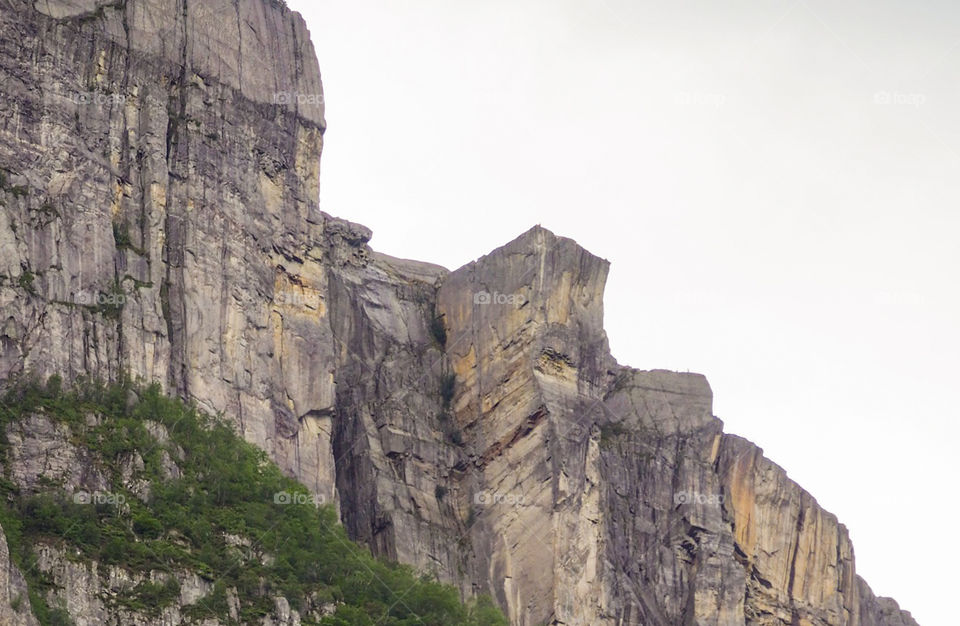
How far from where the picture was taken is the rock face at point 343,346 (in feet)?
452

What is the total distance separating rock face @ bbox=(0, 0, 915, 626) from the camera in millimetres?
137625

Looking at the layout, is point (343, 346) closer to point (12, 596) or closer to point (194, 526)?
point (194, 526)

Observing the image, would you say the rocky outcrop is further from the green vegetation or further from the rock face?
the rock face

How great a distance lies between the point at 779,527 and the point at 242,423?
41299 mm

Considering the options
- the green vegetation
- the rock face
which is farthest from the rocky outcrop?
the rock face

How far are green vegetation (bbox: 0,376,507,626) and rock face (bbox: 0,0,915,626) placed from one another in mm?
2172

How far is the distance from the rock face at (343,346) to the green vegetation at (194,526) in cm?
217

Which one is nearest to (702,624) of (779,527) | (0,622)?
(779,527)

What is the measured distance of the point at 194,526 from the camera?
126 m

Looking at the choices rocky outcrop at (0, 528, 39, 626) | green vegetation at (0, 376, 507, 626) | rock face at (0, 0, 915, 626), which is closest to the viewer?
rocky outcrop at (0, 528, 39, 626)

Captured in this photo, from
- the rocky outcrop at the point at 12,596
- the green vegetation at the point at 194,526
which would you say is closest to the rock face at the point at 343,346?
Result: the green vegetation at the point at 194,526

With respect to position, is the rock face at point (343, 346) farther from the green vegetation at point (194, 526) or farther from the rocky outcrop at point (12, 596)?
the rocky outcrop at point (12, 596)

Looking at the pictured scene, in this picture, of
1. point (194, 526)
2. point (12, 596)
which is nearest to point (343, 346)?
point (194, 526)

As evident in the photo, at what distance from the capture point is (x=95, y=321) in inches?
5330
